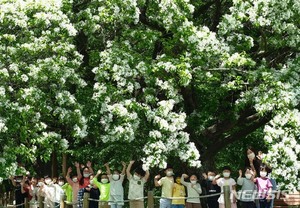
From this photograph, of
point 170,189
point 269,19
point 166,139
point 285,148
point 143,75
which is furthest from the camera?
point 143,75

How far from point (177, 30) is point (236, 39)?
210cm

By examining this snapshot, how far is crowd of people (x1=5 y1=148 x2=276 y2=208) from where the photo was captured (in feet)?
51.8

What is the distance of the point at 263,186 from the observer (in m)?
15.8

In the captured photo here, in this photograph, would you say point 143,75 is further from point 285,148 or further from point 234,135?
point 234,135

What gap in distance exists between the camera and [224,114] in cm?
2130

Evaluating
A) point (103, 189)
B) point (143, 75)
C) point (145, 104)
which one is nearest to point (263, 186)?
point (103, 189)

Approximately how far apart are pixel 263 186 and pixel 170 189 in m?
2.62

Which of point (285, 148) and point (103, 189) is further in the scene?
point (103, 189)

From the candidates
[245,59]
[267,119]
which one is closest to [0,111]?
[245,59]

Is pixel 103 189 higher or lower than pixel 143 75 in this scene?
lower

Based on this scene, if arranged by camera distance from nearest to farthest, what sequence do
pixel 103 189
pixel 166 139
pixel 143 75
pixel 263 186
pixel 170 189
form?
pixel 263 186 → pixel 170 189 → pixel 103 189 → pixel 166 139 → pixel 143 75

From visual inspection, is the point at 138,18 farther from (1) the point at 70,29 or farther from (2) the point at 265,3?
(2) the point at 265,3

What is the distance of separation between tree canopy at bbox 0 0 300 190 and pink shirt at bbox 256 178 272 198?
0.99 meters

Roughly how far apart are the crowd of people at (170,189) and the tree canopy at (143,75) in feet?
2.14
